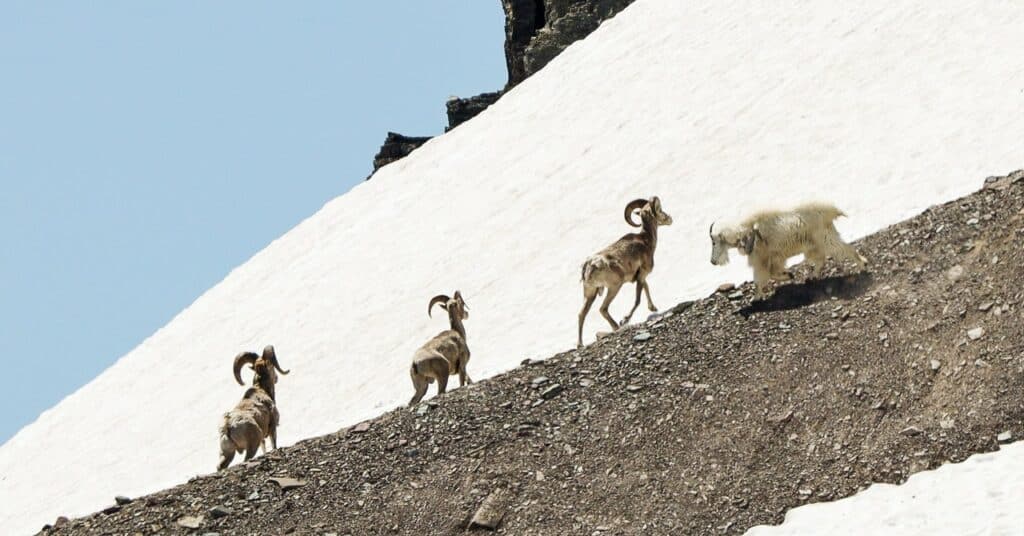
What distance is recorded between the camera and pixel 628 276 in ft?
75.4

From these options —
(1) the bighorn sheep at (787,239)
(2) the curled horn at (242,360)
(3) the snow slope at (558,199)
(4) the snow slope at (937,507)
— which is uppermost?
(3) the snow slope at (558,199)

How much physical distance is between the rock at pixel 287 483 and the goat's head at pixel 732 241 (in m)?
6.13

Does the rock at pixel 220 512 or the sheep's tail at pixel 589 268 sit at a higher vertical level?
the sheep's tail at pixel 589 268

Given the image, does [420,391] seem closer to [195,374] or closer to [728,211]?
[728,211]

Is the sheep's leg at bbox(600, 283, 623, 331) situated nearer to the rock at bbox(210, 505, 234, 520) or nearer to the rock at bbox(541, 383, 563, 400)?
the rock at bbox(541, 383, 563, 400)

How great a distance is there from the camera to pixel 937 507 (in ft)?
48.9

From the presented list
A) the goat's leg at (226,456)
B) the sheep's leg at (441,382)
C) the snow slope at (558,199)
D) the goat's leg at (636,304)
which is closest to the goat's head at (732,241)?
the goat's leg at (636,304)

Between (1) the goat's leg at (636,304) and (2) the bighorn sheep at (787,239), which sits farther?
(1) the goat's leg at (636,304)

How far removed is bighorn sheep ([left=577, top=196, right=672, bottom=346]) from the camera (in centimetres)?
2269

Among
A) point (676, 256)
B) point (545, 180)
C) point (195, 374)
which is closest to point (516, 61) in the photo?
point (545, 180)

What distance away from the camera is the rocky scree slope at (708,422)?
1664 centimetres

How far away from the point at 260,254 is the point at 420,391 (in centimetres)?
2085

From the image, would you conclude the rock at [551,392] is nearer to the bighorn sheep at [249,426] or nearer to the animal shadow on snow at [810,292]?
the animal shadow on snow at [810,292]

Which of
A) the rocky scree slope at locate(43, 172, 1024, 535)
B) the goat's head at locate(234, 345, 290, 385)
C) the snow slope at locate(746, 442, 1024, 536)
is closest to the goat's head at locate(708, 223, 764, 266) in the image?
the rocky scree slope at locate(43, 172, 1024, 535)
